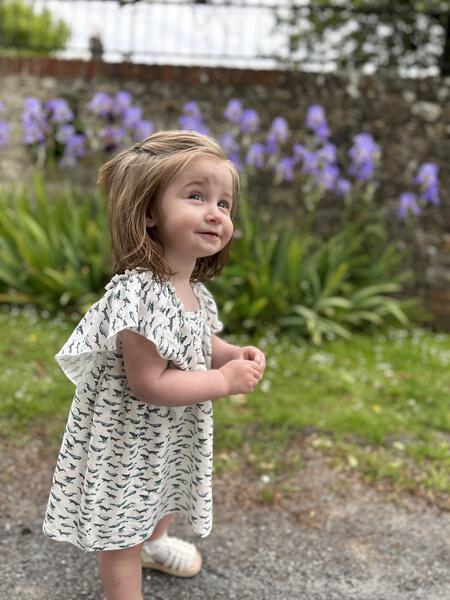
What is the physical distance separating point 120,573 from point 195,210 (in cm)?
102

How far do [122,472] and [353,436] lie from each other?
1908 millimetres

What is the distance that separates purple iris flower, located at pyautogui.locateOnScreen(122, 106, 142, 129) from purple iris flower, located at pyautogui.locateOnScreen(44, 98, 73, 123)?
46cm

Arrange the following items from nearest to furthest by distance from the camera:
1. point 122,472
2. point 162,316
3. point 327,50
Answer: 1. point 162,316
2. point 122,472
3. point 327,50

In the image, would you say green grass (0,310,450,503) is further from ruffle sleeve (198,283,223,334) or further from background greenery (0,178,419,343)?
ruffle sleeve (198,283,223,334)

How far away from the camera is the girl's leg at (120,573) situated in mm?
1693

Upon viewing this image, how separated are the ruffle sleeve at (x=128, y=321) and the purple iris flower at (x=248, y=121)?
3.87 metres

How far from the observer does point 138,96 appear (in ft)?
18.3

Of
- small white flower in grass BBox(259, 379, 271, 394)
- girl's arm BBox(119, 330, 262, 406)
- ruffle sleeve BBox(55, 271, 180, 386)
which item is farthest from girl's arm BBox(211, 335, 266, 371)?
small white flower in grass BBox(259, 379, 271, 394)

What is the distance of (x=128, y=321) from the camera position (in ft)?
4.63

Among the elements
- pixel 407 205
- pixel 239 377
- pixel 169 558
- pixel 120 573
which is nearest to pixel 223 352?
pixel 239 377

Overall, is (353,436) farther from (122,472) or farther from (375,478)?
(122,472)

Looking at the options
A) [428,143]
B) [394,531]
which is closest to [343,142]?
[428,143]

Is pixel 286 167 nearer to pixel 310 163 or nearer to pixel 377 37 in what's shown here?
pixel 310 163

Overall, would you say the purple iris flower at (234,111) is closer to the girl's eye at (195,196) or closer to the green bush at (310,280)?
the green bush at (310,280)
